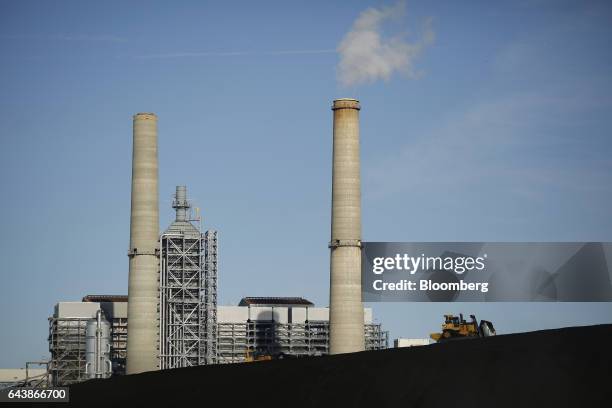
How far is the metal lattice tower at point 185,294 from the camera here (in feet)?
258

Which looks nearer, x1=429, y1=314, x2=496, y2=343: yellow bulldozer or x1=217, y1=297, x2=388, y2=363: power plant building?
x1=429, y1=314, x2=496, y2=343: yellow bulldozer

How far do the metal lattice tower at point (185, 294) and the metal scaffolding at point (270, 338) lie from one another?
10.4 m

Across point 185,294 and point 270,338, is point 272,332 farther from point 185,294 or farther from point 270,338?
point 185,294

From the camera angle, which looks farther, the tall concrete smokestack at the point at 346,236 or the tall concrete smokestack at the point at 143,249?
the tall concrete smokestack at the point at 143,249

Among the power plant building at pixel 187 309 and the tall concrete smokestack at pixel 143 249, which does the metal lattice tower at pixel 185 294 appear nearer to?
the power plant building at pixel 187 309

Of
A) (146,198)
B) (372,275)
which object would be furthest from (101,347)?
(372,275)

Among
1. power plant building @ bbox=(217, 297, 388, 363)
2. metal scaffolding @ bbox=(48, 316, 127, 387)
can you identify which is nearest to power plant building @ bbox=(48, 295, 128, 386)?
metal scaffolding @ bbox=(48, 316, 127, 387)

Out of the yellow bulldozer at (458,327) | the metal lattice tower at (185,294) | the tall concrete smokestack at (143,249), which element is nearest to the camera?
the yellow bulldozer at (458,327)

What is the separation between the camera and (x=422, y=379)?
15.1 meters

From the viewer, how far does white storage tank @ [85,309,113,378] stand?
82000mm

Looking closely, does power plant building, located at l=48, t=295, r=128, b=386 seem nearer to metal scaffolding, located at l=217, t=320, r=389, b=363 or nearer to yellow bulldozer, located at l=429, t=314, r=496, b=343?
metal scaffolding, located at l=217, t=320, r=389, b=363

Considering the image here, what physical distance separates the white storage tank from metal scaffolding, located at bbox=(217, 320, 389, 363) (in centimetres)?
1105

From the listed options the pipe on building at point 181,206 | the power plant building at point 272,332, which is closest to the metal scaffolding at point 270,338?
the power plant building at point 272,332

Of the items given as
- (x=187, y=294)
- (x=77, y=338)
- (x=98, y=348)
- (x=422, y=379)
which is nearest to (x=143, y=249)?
(x=187, y=294)
